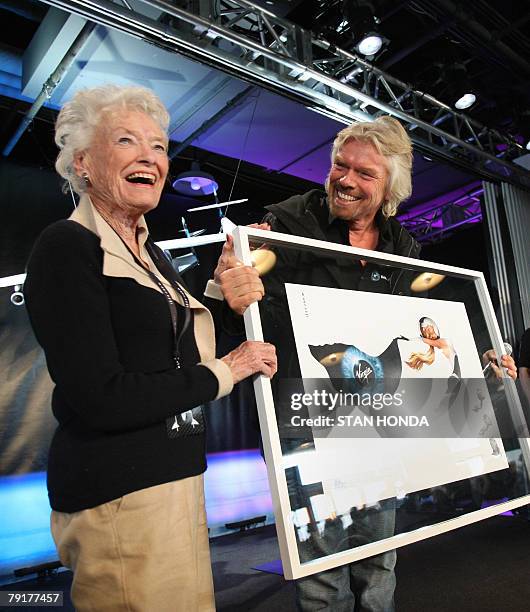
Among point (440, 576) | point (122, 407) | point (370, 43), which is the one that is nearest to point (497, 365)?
point (122, 407)

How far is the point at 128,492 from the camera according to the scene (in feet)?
2.85

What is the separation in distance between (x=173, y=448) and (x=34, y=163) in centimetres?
494

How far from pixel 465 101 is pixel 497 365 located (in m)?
4.29

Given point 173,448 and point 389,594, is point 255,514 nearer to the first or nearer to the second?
point 389,594

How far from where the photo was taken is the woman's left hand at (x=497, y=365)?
1.53 meters

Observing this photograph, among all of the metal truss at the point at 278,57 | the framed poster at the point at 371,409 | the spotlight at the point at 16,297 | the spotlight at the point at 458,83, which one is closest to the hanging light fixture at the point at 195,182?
the metal truss at the point at 278,57

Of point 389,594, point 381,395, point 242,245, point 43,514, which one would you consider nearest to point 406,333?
point 381,395

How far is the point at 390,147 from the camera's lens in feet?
5.20

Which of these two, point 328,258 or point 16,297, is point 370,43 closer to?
point 328,258

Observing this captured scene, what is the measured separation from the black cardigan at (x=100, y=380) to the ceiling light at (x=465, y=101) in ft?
16.1

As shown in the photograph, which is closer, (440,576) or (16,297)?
(440,576)

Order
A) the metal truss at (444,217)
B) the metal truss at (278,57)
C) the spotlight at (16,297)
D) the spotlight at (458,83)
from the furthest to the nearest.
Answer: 1. the metal truss at (444,217)
2. the spotlight at (458,83)
3. the spotlight at (16,297)
4. the metal truss at (278,57)

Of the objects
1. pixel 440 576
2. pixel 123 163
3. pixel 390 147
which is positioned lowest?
pixel 440 576

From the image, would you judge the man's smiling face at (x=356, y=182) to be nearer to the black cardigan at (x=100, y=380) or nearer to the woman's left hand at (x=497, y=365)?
the woman's left hand at (x=497, y=365)
